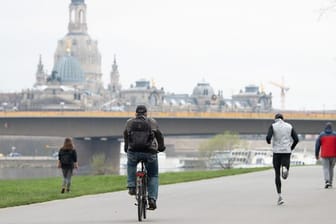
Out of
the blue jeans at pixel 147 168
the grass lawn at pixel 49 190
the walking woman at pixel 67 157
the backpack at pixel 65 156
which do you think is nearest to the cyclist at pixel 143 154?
the blue jeans at pixel 147 168

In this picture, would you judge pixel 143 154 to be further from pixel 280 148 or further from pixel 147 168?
pixel 280 148

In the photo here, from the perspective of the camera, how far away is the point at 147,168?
18.7m

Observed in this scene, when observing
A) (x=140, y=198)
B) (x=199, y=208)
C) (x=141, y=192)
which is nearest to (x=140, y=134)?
(x=141, y=192)

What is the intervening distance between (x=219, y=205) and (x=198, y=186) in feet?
28.6

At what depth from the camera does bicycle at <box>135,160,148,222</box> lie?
59.6 ft

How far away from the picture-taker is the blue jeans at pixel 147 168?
18.5m

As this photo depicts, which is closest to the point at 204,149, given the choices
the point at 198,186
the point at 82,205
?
the point at 198,186

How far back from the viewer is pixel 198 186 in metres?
30.7

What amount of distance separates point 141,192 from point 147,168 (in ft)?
2.03

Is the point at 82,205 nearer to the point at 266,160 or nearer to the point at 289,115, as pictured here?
the point at 289,115

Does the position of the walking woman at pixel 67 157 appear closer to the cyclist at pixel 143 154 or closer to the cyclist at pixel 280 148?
the cyclist at pixel 280 148

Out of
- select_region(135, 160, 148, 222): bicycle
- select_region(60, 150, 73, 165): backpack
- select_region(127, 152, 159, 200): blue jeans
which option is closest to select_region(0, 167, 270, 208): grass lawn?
select_region(60, 150, 73, 165): backpack

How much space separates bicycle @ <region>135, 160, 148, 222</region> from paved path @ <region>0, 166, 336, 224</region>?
0.70ft

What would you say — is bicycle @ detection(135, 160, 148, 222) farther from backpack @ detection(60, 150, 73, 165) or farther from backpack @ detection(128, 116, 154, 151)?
backpack @ detection(60, 150, 73, 165)
